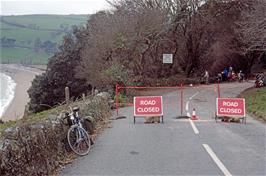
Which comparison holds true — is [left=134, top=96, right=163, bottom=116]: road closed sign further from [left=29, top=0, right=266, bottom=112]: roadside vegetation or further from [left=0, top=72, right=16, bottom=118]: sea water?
[left=0, top=72, right=16, bottom=118]: sea water

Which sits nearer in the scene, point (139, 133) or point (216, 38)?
point (139, 133)

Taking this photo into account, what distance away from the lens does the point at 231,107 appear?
17.2 metres

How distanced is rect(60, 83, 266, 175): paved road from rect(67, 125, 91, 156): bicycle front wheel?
0.79 ft

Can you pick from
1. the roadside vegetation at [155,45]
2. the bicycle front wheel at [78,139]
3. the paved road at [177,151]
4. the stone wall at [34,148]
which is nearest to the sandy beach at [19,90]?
the roadside vegetation at [155,45]

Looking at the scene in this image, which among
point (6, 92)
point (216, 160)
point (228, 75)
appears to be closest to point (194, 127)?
point (216, 160)

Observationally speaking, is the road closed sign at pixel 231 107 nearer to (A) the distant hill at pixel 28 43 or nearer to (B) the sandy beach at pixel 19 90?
(B) the sandy beach at pixel 19 90

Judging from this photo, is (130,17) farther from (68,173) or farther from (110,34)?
(68,173)

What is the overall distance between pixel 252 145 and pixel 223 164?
9.06 ft

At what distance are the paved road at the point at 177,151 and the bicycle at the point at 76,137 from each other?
247 millimetres

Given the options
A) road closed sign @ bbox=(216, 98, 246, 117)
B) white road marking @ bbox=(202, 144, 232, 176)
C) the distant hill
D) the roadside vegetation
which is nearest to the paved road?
white road marking @ bbox=(202, 144, 232, 176)

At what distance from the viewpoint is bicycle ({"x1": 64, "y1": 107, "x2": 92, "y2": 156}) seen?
10617 millimetres

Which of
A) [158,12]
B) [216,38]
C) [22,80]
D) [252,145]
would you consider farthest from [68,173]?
[22,80]

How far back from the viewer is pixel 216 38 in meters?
49.1

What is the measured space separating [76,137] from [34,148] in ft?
7.35
